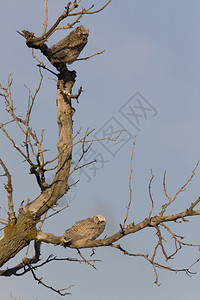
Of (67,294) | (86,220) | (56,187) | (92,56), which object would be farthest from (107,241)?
(92,56)

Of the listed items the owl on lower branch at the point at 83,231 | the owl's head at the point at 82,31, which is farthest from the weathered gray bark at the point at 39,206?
the owl's head at the point at 82,31

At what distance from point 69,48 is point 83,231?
3.40 meters

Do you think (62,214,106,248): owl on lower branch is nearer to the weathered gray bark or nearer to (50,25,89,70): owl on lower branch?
the weathered gray bark

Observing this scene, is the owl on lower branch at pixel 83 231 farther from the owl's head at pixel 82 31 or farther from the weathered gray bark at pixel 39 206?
the owl's head at pixel 82 31

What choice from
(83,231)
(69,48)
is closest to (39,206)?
(83,231)

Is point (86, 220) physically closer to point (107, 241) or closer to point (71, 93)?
point (107, 241)

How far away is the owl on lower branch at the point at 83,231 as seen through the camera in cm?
631

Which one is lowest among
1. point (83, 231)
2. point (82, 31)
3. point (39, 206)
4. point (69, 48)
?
point (83, 231)

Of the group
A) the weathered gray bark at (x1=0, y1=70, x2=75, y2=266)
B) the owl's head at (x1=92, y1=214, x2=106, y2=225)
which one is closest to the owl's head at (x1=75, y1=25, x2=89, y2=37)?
the weathered gray bark at (x1=0, y1=70, x2=75, y2=266)

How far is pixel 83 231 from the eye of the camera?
6.47 meters

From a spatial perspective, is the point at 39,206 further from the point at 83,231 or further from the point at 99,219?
the point at 99,219

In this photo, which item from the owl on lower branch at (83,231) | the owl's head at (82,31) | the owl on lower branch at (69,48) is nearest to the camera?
the owl on lower branch at (83,231)

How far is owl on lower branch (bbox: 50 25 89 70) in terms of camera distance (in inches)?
286

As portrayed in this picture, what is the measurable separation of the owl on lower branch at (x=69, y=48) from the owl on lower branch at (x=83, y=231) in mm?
2687
